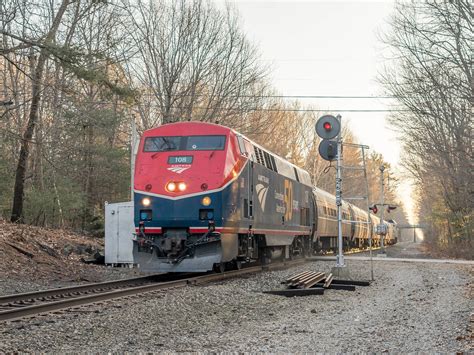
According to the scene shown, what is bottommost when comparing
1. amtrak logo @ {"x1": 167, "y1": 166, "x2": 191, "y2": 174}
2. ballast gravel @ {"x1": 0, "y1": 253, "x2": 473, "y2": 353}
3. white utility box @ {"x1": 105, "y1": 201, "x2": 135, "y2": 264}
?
ballast gravel @ {"x1": 0, "y1": 253, "x2": 473, "y2": 353}

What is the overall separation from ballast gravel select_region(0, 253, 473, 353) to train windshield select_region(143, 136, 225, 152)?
3.77m

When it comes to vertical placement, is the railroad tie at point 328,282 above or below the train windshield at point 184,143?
below

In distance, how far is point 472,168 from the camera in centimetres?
2664

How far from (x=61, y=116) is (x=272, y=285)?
17.9m

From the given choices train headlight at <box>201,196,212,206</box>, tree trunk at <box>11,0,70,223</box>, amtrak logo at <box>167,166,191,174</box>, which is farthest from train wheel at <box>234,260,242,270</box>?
tree trunk at <box>11,0,70,223</box>

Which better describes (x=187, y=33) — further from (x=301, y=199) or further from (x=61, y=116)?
(x=301, y=199)

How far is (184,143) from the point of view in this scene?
14.5 m

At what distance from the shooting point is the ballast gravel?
21.3 ft

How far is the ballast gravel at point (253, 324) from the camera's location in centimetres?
650

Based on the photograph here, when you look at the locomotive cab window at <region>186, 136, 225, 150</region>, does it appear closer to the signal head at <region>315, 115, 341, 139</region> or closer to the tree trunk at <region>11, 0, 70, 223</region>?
the signal head at <region>315, 115, 341, 139</region>

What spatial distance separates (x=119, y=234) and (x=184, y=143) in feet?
20.0

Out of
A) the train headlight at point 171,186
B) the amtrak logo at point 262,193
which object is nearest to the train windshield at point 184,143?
the train headlight at point 171,186

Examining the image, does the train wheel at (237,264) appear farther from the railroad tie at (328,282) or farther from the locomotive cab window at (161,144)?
the locomotive cab window at (161,144)

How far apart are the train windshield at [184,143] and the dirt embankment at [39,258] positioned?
155 inches
